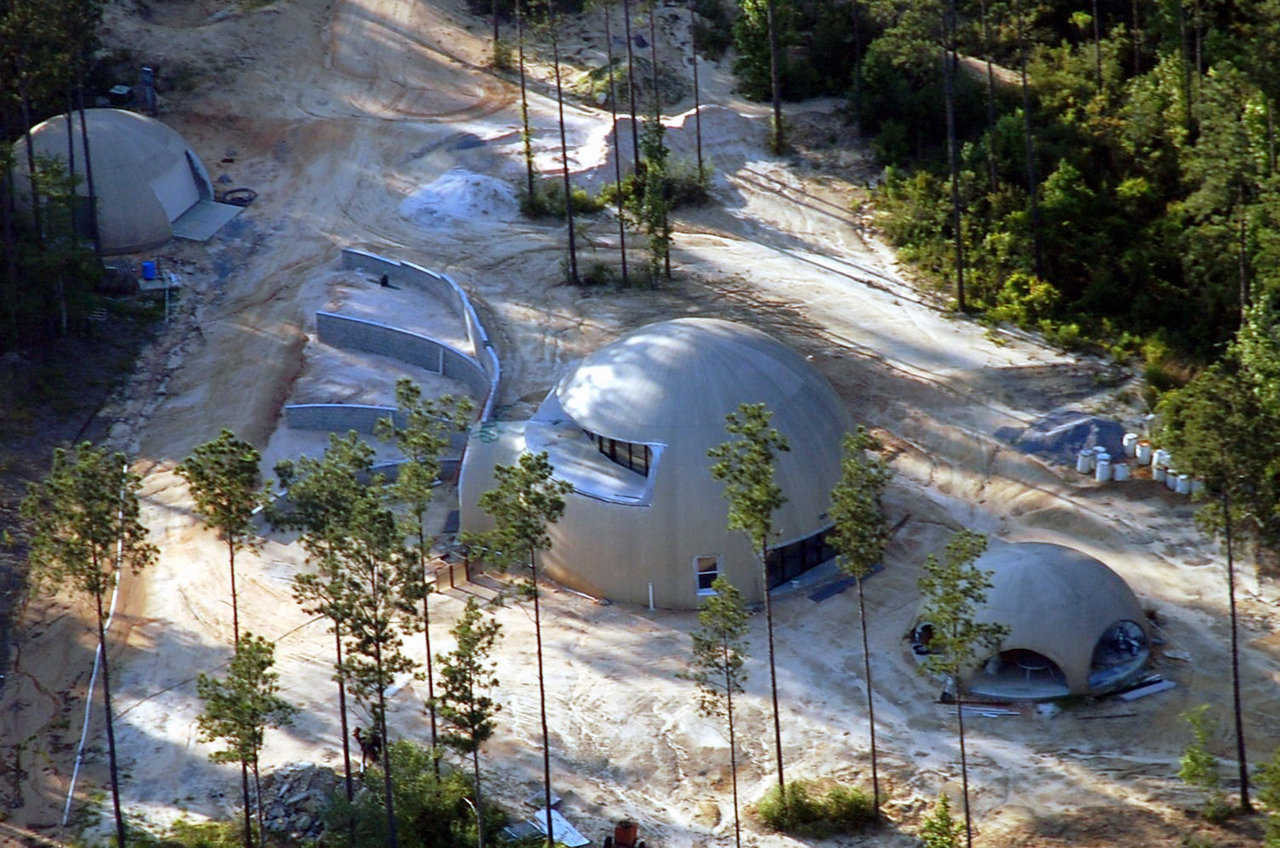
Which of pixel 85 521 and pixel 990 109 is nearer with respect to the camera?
pixel 85 521

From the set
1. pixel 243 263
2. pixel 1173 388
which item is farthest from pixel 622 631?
pixel 243 263

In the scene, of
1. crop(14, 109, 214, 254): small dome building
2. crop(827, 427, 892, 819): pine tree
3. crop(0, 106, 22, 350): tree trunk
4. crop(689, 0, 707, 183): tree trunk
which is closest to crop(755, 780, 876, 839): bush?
crop(827, 427, 892, 819): pine tree

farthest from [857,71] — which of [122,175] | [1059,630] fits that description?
[1059,630]

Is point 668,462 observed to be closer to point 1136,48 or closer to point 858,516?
point 858,516

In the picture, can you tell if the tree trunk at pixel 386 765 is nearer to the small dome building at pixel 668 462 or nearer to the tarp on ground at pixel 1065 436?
the small dome building at pixel 668 462

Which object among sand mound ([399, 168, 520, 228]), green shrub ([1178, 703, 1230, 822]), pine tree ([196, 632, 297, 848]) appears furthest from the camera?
sand mound ([399, 168, 520, 228])

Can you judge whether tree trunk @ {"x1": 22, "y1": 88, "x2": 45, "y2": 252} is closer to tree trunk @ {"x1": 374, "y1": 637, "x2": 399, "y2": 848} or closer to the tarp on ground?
tree trunk @ {"x1": 374, "y1": 637, "x2": 399, "y2": 848}
